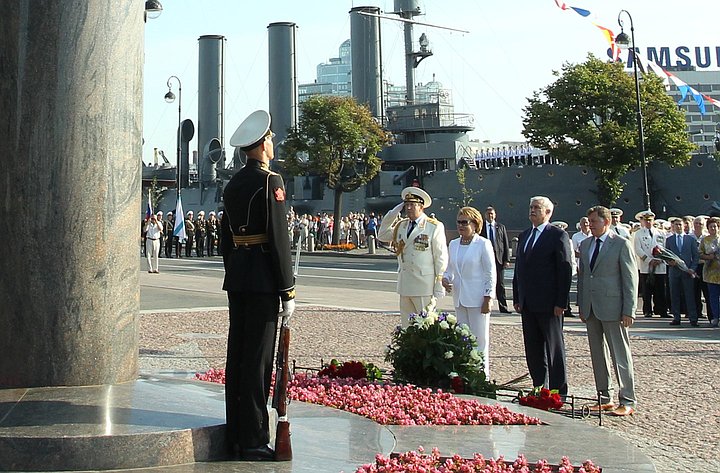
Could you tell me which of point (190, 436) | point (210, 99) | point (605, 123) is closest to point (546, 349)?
point (190, 436)

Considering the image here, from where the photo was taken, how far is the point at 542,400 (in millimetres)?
7164

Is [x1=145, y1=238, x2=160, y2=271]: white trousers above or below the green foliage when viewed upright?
below

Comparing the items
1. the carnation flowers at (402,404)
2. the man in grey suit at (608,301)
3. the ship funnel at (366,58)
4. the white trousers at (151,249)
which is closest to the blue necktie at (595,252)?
the man in grey suit at (608,301)

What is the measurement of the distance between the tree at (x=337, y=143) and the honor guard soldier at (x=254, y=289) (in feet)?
138

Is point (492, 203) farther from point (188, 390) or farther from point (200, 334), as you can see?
point (188, 390)

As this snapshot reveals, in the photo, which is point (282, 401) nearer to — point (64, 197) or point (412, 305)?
point (64, 197)

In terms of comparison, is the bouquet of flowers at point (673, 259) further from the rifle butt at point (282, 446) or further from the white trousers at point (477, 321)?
the rifle butt at point (282, 446)

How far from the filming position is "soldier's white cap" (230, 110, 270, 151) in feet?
16.5

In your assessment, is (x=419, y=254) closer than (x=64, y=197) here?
No

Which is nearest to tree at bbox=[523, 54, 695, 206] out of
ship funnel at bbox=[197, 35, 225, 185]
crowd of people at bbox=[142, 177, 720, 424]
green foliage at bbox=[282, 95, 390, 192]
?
green foliage at bbox=[282, 95, 390, 192]

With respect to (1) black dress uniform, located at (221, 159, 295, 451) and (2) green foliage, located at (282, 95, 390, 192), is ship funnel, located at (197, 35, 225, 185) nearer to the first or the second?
(2) green foliage, located at (282, 95, 390, 192)

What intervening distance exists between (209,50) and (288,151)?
816 inches

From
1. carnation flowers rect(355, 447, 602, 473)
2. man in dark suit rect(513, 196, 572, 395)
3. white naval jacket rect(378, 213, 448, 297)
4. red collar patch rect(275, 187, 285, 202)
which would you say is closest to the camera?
carnation flowers rect(355, 447, 602, 473)

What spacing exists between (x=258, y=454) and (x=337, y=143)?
43.6m
